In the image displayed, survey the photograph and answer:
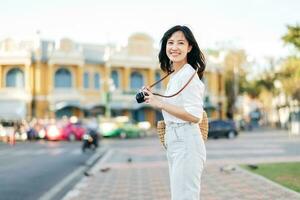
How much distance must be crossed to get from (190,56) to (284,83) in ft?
199

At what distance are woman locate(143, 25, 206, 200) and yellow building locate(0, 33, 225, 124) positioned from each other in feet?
152

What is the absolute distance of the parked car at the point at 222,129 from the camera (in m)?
44.7

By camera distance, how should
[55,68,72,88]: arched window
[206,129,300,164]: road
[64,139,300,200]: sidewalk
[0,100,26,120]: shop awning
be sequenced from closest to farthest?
[64,139,300,200]: sidewalk
[206,129,300,164]: road
[0,100,26,120]: shop awning
[55,68,72,88]: arched window

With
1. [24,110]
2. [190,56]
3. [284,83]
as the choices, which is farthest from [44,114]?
[190,56]

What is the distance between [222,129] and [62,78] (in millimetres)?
17785

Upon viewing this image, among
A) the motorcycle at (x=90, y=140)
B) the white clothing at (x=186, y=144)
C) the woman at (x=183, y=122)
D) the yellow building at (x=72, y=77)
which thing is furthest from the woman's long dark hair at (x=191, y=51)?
the yellow building at (x=72, y=77)

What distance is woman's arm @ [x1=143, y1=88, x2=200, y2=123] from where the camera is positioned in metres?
4.22

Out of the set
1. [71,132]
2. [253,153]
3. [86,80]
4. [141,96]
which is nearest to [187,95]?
[141,96]

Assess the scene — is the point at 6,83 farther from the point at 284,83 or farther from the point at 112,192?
the point at 112,192

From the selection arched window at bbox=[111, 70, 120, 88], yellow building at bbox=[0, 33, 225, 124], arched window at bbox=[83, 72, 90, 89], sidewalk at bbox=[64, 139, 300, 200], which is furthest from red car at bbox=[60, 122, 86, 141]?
sidewalk at bbox=[64, 139, 300, 200]

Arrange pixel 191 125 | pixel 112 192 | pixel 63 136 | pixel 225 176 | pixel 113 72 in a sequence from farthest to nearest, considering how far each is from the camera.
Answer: pixel 113 72, pixel 63 136, pixel 225 176, pixel 112 192, pixel 191 125

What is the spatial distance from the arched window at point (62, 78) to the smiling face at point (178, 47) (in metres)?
51.8

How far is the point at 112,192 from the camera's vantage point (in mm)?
11203

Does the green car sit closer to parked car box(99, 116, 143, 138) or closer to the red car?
parked car box(99, 116, 143, 138)
